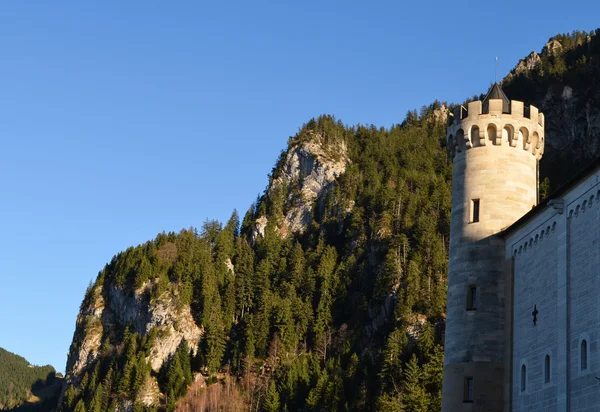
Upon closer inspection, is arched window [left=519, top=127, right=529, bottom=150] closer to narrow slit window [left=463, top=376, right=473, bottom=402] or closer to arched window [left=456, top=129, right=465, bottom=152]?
arched window [left=456, top=129, right=465, bottom=152]

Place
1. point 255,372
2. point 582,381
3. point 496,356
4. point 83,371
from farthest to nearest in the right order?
point 83,371 → point 255,372 → point 496,356 → point 582,381

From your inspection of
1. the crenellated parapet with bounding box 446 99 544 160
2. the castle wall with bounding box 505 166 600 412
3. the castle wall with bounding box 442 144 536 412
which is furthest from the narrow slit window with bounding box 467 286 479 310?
the crenellated parapet with bounding box 446 99 544 160

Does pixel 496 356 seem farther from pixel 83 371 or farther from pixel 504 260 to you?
pixel 83 371

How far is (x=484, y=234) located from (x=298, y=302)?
131 m

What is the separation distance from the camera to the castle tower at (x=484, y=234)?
3369 cm

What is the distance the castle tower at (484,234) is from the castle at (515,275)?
39mm

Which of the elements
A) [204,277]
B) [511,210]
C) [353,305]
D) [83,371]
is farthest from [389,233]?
[511,210]

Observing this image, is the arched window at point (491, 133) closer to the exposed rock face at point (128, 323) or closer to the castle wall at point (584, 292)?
the castle wall at point (584, 292)

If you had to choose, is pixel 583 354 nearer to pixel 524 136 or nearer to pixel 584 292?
pixel 584 292

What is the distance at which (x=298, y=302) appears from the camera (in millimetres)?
165750

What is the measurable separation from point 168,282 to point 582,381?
15405 centimetres

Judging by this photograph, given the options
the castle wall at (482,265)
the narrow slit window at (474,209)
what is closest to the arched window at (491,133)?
the castle wall at (482,265)

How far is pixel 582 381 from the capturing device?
2734cm

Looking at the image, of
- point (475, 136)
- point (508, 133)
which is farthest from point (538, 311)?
point (475, 136)
